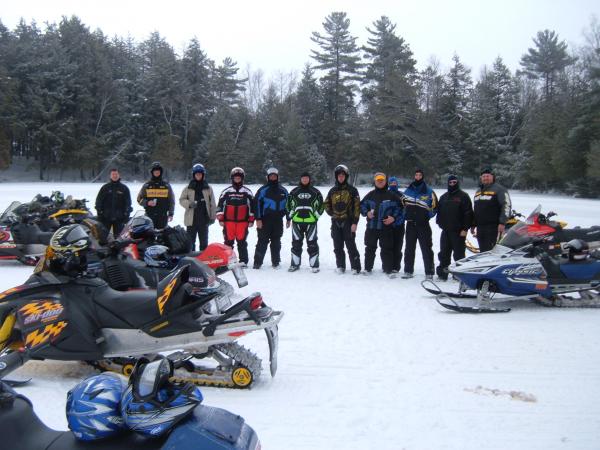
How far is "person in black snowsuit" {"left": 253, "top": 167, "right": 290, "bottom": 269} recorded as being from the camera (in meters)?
9.05

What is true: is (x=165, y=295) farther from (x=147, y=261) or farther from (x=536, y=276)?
(x=536, y=276)

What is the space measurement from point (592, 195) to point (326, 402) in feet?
102

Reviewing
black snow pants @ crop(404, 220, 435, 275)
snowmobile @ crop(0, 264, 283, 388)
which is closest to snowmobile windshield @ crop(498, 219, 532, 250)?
black snow pants @ crop(404, 220, 435, 275)

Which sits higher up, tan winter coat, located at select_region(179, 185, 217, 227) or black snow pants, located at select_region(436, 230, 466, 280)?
tan winter coat, located at select_region(179, 185, 217, 227)

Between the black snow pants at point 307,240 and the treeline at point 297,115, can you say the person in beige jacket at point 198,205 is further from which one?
the treeline at point 297,115

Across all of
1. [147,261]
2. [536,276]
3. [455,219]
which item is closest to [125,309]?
[147,261]

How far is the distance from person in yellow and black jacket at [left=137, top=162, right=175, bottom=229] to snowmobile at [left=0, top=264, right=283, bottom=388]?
17.5 feet

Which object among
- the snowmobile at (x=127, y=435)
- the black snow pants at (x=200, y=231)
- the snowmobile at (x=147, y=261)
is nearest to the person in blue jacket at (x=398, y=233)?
the black snow pants at (x=200, y=231)

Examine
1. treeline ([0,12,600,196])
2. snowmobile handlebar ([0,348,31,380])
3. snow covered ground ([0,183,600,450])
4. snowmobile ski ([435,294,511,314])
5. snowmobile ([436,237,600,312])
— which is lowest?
snow covered ground ([0,183,600,450])

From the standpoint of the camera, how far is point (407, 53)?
39.4 m

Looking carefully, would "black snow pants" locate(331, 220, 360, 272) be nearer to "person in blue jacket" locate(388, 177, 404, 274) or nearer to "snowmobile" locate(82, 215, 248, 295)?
"person in blue jacket" locate(388, 177, 404, 274)

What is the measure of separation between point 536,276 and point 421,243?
238cm

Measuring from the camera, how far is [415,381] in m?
4.06

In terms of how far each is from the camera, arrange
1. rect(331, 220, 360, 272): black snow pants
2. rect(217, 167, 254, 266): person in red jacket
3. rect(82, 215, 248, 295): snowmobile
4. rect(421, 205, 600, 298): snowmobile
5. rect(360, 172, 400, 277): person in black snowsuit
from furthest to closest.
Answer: rect(217, 167, 254, 266): person in red jacket < rect(331, 220, 360, 272): black snow pants < rect(360, 172, 400, 277): person in black snowsuit < rect(421, 205, 600, 298): snowmobile < rect(82, 215, 248, 295): snowmobile
